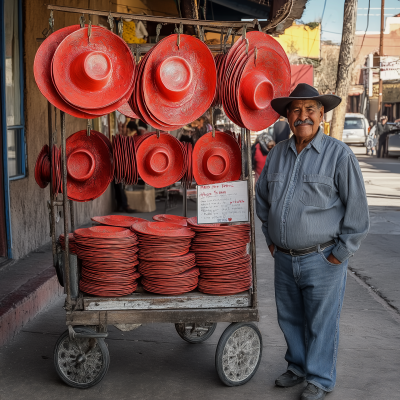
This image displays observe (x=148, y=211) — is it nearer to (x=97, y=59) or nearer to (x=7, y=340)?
(x=7, y=340)

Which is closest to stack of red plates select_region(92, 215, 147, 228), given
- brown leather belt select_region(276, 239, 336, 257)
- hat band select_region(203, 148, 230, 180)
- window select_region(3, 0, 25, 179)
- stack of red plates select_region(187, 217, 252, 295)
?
stack of red plates select_region(187, 217, 252, 295)

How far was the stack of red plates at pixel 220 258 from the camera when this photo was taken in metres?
3.78

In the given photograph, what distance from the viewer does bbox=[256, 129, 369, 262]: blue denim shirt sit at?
3.42 metres

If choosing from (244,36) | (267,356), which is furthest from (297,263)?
(244,36)

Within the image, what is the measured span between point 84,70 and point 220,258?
1.44m

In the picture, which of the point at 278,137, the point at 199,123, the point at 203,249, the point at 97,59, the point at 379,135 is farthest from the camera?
the point at 379,135

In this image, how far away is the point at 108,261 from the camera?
146 inches

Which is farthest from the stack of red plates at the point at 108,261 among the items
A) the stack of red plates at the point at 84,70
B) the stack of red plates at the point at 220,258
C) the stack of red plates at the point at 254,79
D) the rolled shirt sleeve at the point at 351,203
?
the rolled shirt sleeve at the point at 351,203

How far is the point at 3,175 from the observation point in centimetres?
613

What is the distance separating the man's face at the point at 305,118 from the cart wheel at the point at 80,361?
1798mm

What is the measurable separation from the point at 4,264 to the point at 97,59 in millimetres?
3330

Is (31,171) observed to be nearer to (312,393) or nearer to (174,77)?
(174,77)

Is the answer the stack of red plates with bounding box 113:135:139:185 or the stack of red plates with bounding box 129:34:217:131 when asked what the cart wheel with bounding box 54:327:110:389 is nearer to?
the stack of red plates with bounding box 113:135:139:185

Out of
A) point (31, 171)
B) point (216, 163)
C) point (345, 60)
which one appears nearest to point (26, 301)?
point (216, 163)
